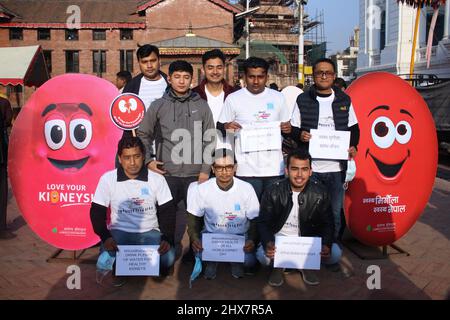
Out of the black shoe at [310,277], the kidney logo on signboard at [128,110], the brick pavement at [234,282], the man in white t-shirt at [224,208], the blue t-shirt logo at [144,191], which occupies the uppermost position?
the kidney logo on signboard at [128,110]

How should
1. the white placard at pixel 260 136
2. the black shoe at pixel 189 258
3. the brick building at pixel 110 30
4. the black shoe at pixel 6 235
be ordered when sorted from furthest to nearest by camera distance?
the brick building at pixel 110 30
the black shoe at pixel 6 235
the black shoe at pixel 189 258
the white placard at pixel 260 136

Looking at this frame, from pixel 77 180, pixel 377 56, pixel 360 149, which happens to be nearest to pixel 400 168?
pixel 360 149

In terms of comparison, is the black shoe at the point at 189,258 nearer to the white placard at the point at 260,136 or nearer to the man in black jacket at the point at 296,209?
the man in black jacket at the point at 296,209

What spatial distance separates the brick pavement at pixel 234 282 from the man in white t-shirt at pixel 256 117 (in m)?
0.93

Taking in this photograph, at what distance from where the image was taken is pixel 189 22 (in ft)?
114

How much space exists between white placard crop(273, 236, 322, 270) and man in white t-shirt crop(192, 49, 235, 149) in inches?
44.5

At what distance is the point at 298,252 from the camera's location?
3.67m

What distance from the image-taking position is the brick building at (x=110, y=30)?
34.8m

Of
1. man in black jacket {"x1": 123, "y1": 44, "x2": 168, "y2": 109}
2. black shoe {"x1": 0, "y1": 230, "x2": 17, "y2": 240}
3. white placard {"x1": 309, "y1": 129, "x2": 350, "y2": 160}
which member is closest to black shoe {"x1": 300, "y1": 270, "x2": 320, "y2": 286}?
white placard {"x1": 309, "y1": 129, "x2": 350, "y2": 160}

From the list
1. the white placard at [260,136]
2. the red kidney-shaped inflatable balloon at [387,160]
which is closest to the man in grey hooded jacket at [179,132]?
the white placard at [260,136]

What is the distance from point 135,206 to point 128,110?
0.88 m

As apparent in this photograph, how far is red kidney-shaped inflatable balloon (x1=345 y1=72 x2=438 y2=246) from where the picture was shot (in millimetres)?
4375

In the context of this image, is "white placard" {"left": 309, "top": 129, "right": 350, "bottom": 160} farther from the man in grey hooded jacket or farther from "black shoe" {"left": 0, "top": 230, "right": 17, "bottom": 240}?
"black shoe" {"left": 0, "top": 230, "right": 17, "bottom": 240}

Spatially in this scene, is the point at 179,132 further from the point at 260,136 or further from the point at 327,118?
the point at 327,118
